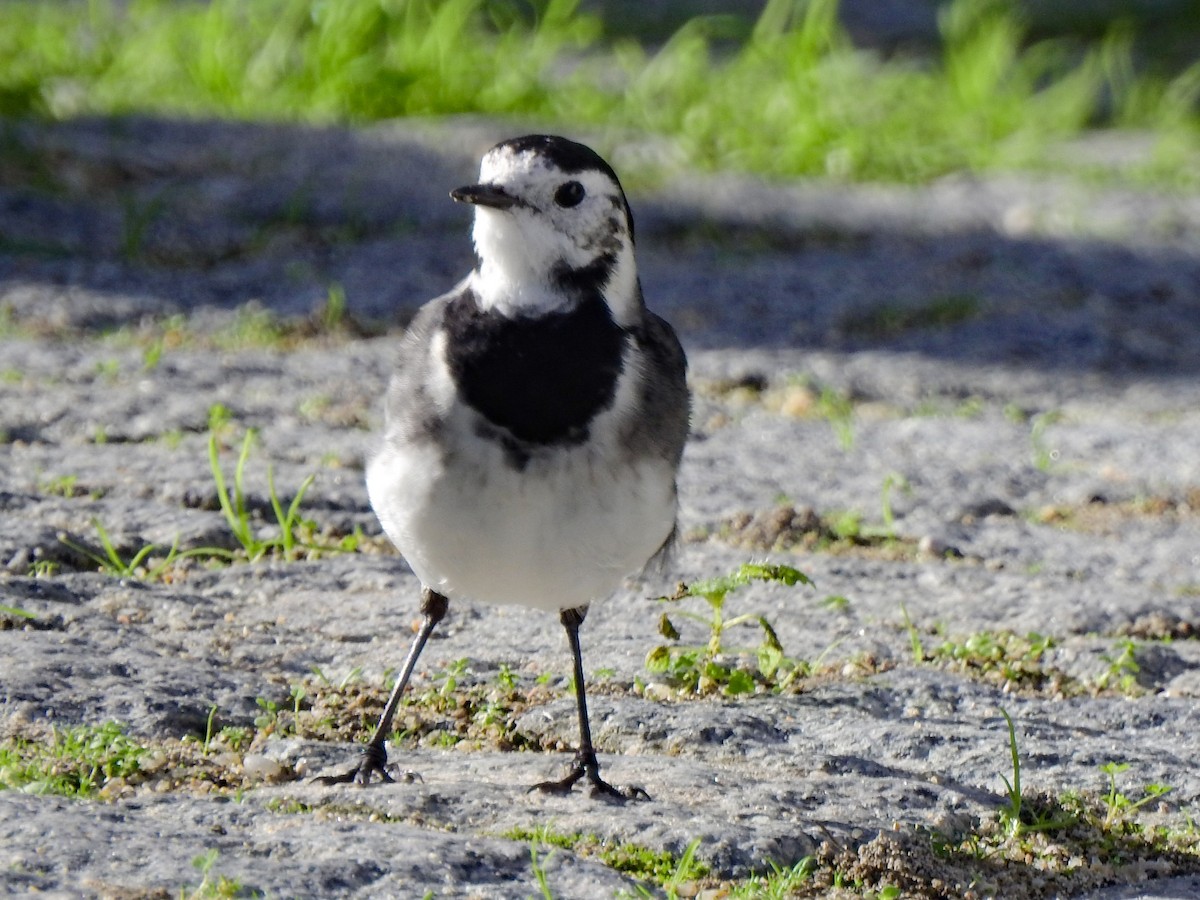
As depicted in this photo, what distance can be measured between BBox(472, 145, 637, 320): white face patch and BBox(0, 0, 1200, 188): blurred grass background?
16.6 feet

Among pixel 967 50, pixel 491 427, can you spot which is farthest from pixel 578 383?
pixel 967 50

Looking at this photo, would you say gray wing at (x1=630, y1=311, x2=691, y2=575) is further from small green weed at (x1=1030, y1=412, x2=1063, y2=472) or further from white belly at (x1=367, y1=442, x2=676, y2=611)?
small green weed at (x1=1030, y1=412, x2=1063, y2=472)

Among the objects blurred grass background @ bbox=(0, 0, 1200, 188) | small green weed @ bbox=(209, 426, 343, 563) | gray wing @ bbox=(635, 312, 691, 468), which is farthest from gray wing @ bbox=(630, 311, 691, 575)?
blurred grass background @ bbox=(0, 0, 1200, 188)

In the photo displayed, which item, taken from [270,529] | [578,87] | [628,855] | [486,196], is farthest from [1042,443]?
[578,87]

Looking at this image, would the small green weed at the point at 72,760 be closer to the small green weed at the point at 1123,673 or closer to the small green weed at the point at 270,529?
the small green weed at the point at 270,529

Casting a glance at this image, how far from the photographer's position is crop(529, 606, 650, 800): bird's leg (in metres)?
2.93

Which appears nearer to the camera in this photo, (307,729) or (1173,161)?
(307,729)

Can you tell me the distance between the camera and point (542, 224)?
119 inches

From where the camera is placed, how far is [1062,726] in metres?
3.39

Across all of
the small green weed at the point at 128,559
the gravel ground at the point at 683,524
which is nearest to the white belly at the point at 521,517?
the gravel ground at the point at 683,524

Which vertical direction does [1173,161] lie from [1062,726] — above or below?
above

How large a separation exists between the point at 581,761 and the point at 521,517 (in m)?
0.44

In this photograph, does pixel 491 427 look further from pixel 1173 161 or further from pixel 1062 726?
pixel 1173 161

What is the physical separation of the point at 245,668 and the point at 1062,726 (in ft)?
4.81
